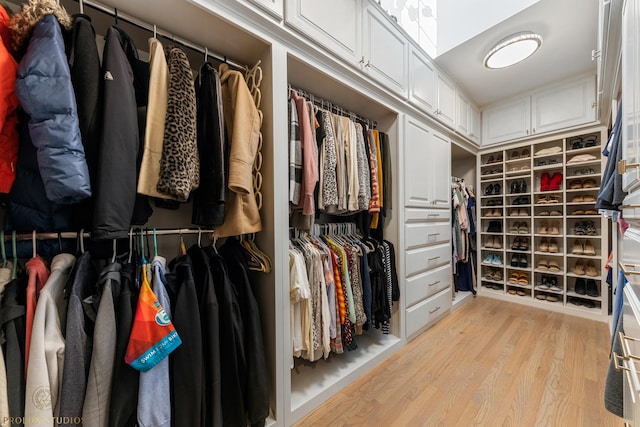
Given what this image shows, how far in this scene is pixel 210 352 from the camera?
0.92 metres

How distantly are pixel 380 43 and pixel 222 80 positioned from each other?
115cm

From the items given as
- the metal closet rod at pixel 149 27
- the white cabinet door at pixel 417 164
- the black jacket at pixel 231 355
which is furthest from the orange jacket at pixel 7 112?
the white cabinet door at pixel 417 164

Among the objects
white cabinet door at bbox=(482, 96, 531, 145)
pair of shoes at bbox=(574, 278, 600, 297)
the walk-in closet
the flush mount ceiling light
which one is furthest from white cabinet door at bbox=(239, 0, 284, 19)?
pair of shoes at bbox=(574, 278, 600, 297)

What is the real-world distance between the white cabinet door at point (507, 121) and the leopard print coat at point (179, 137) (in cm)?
348

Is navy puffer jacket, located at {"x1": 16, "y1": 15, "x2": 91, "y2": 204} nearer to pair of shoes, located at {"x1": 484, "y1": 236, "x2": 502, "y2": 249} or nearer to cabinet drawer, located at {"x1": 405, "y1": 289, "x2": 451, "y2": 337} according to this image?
cabinet drawer, located at {"x1": 405, "y1": 289, "x2": 451, "y2": 337}

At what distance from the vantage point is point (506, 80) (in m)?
2.51

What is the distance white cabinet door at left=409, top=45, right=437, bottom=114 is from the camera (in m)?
1.93

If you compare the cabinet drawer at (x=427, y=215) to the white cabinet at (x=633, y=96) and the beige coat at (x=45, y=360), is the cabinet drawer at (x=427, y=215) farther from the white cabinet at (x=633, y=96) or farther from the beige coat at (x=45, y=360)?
the beige coat at (x=45, y=360)

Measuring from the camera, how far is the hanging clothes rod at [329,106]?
4.98ft

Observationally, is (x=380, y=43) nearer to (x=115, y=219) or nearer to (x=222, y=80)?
(x=222, y=80)

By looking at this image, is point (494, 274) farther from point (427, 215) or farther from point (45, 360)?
point (45, 360)

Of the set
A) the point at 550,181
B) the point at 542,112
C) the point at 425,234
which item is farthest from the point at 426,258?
the point at 542,112

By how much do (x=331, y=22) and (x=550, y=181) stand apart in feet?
10.1

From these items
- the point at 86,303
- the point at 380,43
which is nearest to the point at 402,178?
the point at 380,43
